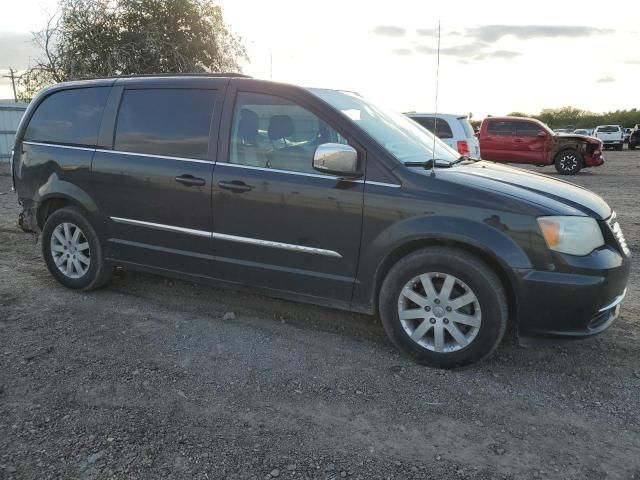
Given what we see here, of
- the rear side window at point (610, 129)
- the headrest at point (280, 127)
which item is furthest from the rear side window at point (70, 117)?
the rear side window at point (610, 129)

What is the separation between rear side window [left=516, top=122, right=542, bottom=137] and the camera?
17375 millimetres

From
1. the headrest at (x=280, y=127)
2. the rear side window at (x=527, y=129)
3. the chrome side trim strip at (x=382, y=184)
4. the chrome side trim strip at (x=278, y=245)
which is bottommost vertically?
the chrome side trim strip at (x=278, y=245)

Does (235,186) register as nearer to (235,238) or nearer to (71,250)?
(235,238)

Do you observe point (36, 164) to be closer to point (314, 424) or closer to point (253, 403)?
point (253, 403)

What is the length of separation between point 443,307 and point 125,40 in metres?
17.0

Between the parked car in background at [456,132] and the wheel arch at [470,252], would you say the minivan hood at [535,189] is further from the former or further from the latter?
the parked car in background at [456,132]

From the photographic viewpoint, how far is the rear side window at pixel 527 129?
17.4 metres

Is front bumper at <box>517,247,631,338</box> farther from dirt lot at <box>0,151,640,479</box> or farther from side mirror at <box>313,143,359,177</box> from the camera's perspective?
side mirror at <box>313,143,359,177</box>

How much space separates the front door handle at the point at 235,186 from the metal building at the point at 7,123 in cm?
1824

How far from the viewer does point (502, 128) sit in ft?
57.6

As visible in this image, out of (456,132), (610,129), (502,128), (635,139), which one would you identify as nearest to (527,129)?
(502,128)

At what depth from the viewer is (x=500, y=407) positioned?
3.12 m

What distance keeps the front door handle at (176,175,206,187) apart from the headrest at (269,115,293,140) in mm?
633

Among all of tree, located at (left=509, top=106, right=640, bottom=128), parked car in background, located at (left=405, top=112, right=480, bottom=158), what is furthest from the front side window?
tree, located at (left=509, top=106, right=640, bottom=128)
